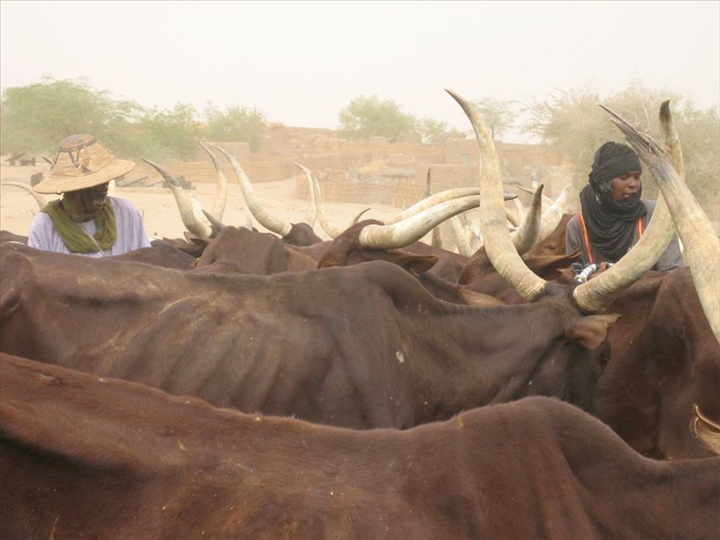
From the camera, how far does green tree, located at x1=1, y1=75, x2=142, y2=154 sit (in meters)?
35.8

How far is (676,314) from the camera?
4.16 meters

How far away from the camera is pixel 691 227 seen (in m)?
2.96

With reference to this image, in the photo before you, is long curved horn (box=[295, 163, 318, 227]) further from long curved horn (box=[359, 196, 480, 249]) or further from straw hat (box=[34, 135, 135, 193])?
long curved horn (box=[359, 196, 480, 249])

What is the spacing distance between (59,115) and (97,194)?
32.5 meters

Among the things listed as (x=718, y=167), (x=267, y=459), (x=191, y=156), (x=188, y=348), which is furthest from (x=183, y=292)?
(x=191, y=156)

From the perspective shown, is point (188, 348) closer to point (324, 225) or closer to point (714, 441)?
point (714, 441)

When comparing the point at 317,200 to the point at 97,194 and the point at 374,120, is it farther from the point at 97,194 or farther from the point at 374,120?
the point at 374,120

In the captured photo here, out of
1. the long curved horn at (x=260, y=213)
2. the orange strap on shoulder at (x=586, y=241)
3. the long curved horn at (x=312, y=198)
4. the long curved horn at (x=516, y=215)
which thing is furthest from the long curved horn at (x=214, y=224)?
the orange strap on shoulder at (x=586, y=241)

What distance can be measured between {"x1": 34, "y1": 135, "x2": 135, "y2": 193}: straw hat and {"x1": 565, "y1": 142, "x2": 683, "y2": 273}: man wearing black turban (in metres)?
2.90

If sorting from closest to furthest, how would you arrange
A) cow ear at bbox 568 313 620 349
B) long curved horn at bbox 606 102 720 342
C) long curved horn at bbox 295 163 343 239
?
long curved horn at bbox 606 102 720 342
cow ear at bbox 568 313 620 349
long curved horn at bbox 295 163 343 239

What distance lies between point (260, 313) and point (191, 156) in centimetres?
4080

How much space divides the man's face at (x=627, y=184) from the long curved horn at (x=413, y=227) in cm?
84

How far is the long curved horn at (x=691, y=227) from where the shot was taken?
281 centimetres

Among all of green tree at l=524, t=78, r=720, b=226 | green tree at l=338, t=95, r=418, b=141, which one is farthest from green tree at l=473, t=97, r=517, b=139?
green tree at l=524, t=78, r=720, b=226
